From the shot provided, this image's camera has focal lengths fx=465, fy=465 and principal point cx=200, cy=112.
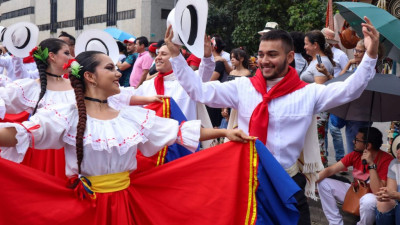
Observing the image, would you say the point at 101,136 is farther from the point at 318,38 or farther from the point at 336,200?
the point at 318,38

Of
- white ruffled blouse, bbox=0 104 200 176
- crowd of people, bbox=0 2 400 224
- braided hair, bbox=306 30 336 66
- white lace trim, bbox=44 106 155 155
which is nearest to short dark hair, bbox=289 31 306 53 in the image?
braided hair, bbox=306 30 336 66

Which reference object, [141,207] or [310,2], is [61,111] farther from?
[310,2]

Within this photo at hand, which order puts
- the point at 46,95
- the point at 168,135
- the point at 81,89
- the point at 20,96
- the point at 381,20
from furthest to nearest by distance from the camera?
1. the point at 46,95
2. the point at 20,96
3. the point at 381,20
4. the point at 168,135
5. the point at 81,89

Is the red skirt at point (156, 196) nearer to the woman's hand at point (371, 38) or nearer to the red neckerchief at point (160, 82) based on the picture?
the woman's hand at point (371, 38)

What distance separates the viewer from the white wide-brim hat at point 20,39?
6.71m

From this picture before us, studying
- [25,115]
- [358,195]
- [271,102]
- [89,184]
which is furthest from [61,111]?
[358,195]

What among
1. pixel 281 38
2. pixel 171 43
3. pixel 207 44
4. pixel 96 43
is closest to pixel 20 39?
pixel 96 43

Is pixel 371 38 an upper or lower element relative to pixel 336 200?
upper

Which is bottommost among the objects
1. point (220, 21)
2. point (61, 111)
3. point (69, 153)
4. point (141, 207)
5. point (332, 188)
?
point (332, 188)

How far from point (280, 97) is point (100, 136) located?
4.43 feet

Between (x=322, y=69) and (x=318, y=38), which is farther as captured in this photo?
(x=318, y=38)

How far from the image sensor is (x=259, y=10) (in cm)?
2131

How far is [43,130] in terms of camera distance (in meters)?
2.70

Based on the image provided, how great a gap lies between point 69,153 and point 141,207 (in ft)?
1.86
